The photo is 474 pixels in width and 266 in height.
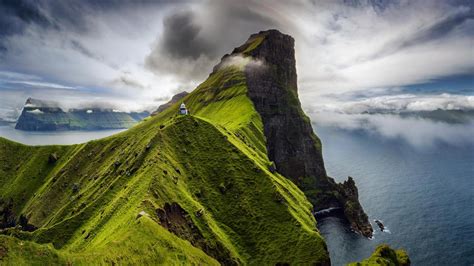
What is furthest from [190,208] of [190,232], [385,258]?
[385,258]

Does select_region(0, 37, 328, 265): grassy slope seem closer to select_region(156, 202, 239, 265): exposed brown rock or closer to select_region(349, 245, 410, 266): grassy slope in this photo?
select_region(156, 202, 239, 265): exposed brown rock

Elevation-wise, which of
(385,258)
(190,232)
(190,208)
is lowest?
(385,258)

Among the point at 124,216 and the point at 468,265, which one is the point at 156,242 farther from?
the point at 468,265

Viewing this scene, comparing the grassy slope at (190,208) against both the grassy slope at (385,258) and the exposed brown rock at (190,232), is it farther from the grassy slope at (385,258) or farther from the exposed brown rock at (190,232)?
the grassy slope at (385,258)

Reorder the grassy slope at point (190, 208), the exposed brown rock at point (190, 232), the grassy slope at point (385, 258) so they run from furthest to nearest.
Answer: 1. the exposed brown rock at point (190, 232)
2. the grassy slope at point (385, 258)
3. the grassy slope at point (190, 208)

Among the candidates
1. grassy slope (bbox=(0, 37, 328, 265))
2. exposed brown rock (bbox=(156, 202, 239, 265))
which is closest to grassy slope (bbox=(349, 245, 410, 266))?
grassy slope (bbox=(0, 37, 328, 265))

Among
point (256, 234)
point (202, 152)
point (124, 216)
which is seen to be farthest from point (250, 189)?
point (124, 216)

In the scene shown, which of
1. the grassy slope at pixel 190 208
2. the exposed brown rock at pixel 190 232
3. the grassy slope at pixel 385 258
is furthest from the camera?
the exposed brown rock at pixel 190 232

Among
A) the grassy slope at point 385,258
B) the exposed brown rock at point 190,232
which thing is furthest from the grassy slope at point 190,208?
the grassy slope at point 385,258

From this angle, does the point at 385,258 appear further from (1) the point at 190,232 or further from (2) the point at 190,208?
(2) the point at 190,208
